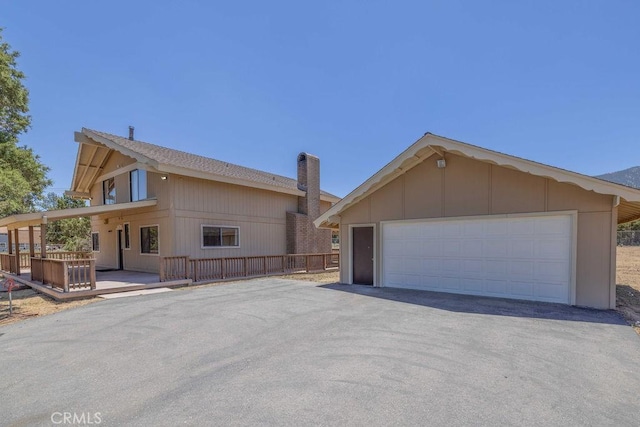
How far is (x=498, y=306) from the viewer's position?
23.3 feet

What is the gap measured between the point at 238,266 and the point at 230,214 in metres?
2.51

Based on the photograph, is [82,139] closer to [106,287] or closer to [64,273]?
[64,273]

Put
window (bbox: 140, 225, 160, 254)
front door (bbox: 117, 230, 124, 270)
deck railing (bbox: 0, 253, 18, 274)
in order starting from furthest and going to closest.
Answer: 1. front door (bbox: 117, 230, 124, 270)
2. deck railing (bbox: 0, 253, 18, 274)
3. window (bbox: 140, 225, 160, 254)

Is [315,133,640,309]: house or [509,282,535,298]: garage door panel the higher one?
[315,133,640,309]: house

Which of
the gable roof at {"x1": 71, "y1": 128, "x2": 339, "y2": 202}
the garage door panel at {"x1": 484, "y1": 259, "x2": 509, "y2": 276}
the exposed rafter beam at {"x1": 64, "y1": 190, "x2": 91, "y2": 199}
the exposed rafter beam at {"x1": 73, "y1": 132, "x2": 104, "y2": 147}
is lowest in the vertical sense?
the garage door panel at {"x1": 484, "y1": 259, "x2": 509, "y2": 276}

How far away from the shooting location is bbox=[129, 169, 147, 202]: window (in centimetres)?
1330

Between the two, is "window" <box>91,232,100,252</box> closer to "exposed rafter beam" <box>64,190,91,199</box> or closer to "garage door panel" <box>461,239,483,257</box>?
"exposed rafter beam" <box>64,190,91,199</box>

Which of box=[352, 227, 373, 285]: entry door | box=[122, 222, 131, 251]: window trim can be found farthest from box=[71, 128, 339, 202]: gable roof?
box=[352, 227, 373, 285]: entry door

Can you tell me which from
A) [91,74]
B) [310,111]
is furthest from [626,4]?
[91,74]

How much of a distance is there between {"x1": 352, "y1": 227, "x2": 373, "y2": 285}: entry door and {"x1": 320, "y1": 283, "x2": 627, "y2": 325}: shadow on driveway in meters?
1.35

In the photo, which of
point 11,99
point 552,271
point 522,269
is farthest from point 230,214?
point 11,99

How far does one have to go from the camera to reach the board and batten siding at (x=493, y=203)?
6.82 metres

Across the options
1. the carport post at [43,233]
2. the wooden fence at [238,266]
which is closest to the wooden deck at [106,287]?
the wooden fence at [238,266]

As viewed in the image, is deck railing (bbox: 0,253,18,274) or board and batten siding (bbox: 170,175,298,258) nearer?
board and batten siding (bbox: 170,175,298,258)
